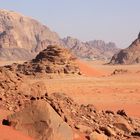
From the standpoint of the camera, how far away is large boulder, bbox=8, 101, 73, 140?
38.9 feet

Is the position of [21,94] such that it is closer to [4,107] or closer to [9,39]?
[4,107]

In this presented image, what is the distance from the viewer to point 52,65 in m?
48.2

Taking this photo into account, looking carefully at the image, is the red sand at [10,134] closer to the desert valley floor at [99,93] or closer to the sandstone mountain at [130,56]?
the desert valley floor at [99,93]

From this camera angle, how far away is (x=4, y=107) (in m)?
Result: 14.0

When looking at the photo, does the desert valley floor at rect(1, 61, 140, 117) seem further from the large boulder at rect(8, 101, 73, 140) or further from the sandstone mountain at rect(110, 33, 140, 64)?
the sandstone mountain at rect(110, 33, 140, 64)

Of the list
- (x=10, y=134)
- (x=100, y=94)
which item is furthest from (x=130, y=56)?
(x=10, y=134)

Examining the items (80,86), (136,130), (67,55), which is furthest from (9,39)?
(136,130)

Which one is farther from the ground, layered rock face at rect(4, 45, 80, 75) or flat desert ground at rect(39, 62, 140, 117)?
layered rock face at rect(4, 45, 80, 75)

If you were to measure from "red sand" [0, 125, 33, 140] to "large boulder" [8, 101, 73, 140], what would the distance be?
22 centimetres

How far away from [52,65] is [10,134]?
36.8m

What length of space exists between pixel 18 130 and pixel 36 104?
0.82 metres

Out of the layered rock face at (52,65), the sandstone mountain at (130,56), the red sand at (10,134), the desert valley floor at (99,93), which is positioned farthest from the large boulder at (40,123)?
the sandstone mountain at (130,56)

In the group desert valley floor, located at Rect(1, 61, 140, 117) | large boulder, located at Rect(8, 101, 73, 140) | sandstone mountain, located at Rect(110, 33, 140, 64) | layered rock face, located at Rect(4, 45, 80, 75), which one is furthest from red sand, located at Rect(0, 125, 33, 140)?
sandstone mountain, located at Rect(110, 33, 140, 64)

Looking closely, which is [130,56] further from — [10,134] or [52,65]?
[10,134]
